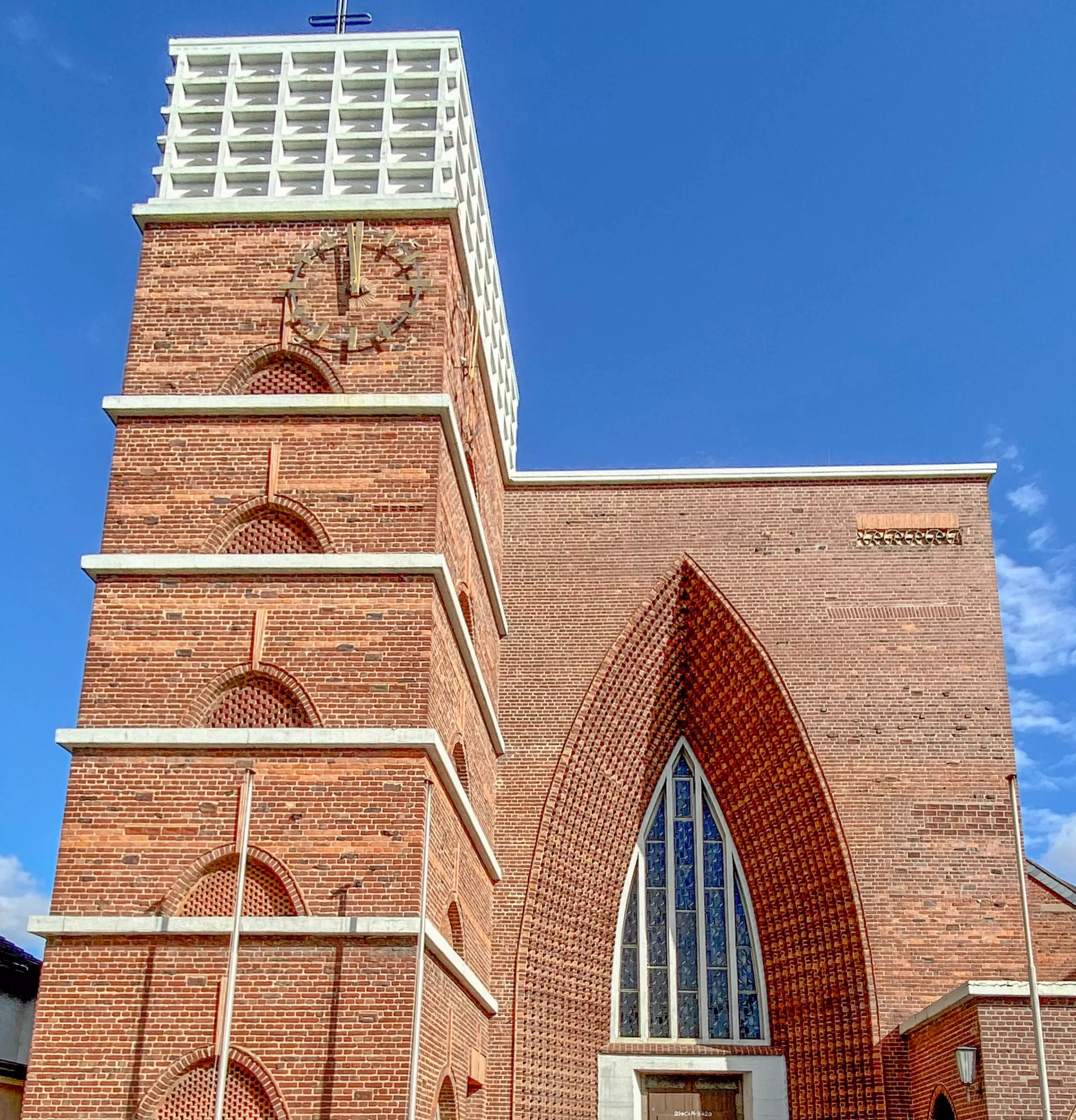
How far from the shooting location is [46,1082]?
43.5 ft

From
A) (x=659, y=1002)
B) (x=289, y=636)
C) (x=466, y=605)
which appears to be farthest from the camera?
(x=659, y=1002)

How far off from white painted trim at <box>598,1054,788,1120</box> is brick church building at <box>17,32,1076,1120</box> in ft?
0.17

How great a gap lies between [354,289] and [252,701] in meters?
4.75

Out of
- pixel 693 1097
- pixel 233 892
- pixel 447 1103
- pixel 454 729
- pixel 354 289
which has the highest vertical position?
pixel 354 289

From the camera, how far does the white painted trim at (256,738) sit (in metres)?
14.2

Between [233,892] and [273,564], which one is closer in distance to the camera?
[233,892]

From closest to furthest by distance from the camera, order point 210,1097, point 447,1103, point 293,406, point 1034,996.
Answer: point 210,1097 → point 1034,996 → point 447,1103 → point 293,406

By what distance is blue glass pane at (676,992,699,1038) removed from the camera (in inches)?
802

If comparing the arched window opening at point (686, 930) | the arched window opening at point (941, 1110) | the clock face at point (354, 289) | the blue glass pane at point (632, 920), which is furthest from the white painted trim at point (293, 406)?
the arched window opening at point (941, 1110)

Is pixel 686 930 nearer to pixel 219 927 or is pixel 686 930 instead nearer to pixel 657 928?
pixel 657 928

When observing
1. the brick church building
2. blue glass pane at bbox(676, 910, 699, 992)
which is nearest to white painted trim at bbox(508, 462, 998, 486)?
the brick church building

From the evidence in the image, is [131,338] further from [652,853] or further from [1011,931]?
[1011,931]

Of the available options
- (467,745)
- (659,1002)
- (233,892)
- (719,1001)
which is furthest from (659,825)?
(233,892)

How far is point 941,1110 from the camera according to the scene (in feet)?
57.1
